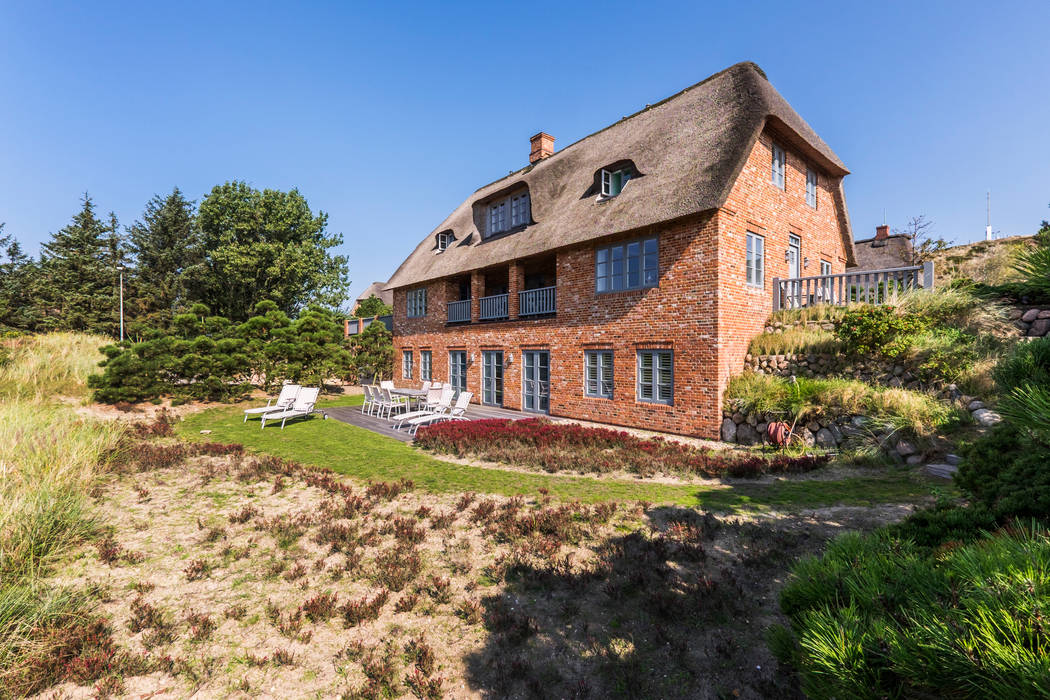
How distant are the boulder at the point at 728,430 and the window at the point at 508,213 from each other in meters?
10.6

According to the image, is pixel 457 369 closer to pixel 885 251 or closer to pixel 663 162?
pixel 663 162

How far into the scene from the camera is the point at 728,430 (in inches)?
423

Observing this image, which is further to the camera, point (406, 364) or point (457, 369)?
point (406, 364)

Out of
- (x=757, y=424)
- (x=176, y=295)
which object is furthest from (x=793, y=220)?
(x=176, y=295)

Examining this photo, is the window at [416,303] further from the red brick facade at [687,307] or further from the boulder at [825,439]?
the boulder at [825,439]

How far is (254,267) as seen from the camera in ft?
104

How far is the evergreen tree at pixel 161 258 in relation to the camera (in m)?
40.6

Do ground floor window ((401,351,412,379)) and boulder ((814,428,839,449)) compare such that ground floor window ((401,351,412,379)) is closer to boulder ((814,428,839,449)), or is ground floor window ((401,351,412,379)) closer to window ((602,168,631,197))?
window ((602,168,631,197))

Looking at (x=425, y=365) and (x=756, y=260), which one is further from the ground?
(x=756, y=260)

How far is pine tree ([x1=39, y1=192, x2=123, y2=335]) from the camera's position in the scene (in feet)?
128

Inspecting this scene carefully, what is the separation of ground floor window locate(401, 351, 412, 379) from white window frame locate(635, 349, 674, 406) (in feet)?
45.5

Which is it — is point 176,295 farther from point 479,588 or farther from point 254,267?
point 479,588

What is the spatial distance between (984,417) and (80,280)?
6157cm

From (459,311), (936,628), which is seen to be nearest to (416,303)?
(459,311)
